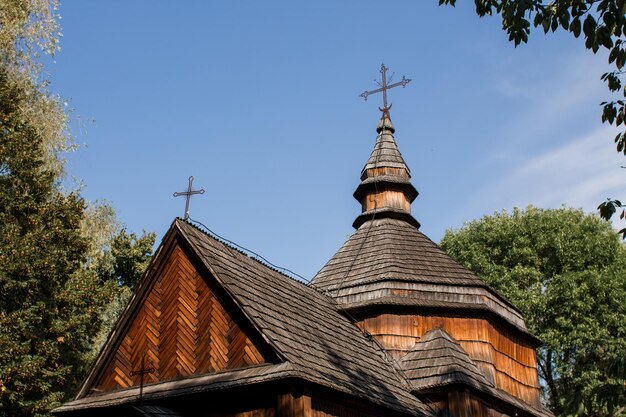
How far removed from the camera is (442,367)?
695 inches

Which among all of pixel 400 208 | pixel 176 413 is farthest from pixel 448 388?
pixel 400 208

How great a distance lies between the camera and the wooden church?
13297mm

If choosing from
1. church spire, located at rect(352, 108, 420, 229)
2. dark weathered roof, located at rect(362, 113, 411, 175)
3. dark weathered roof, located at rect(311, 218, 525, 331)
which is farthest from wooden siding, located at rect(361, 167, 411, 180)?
dark weathered roof, located at rect(311, 218, 525, 331)

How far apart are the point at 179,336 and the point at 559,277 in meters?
23.5

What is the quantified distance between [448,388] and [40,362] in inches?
409

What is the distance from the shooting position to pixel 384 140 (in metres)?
26.4

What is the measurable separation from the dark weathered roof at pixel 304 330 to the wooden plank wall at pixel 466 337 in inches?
31.8

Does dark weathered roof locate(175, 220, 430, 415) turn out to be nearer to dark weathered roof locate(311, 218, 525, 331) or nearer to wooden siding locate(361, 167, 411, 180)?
dark weathered roof locate(311, 218, 525, 331)

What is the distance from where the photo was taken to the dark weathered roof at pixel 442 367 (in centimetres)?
1716

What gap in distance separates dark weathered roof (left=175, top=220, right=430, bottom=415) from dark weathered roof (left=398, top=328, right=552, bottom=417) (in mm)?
482

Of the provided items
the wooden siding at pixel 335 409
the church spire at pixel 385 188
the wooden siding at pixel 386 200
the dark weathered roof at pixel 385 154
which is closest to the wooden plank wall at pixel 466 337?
the wooden siding at pixel 335 409

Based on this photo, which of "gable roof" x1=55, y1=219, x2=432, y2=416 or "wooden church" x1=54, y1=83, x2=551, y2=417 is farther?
"wooden church" x1=54, y1=83, x2=551, y2=417

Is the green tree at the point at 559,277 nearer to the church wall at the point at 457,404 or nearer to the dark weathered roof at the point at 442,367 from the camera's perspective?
the dark weathered roof at the point at 442,367

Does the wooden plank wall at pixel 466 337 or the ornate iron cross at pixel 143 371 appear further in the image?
the wooden plank wall at pixel 466 337
